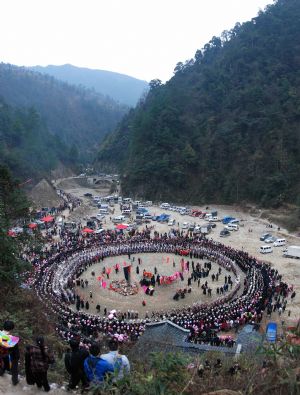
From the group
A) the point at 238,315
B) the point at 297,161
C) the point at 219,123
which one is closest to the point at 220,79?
the point at 219,123

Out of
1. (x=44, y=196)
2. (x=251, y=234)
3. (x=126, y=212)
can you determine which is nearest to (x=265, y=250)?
(x=251, y=234)

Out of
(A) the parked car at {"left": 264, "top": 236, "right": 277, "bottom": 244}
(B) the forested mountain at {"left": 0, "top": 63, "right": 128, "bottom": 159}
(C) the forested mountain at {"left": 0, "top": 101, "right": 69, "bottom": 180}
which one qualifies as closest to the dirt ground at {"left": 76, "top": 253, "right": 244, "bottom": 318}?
(A) the parked car at {"left": 264, "top": 236, "right": 277, "bottom": 244}

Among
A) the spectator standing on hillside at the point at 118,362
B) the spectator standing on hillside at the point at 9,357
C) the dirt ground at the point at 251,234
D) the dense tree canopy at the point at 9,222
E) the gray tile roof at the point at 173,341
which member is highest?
the spectator standing on hillside at the point at 118,362

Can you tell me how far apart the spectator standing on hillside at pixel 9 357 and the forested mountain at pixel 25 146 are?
61.3 m

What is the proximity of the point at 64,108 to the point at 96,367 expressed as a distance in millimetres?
166080

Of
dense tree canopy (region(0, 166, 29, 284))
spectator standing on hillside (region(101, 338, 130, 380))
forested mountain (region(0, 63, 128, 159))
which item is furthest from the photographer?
forested mountain (region(0, 63, 128, 159))

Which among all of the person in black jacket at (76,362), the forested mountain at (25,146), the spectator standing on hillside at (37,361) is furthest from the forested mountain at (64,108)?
the person in black jacket at (76,362)

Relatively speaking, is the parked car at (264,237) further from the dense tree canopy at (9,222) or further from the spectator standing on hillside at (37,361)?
the spectator standing on hillside at (37,361)

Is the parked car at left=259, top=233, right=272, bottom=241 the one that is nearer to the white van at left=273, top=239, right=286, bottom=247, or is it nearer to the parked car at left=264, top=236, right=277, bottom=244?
the parked car at left=264, top=236, right=277, bottom=244

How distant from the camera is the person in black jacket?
7703 millimetres

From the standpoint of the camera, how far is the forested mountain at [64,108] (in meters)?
148

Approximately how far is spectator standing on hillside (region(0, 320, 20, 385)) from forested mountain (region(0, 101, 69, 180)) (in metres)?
61.3

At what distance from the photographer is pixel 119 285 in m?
29.5

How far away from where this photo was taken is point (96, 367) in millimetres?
7539
